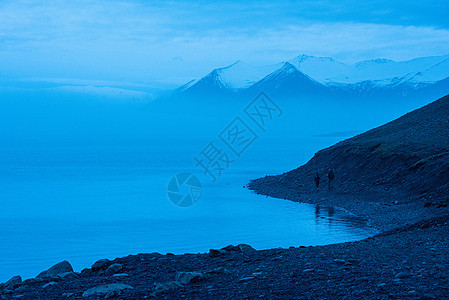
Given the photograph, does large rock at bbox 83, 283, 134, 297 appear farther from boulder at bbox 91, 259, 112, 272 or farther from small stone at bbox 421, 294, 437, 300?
small stone at bbox 421, 294, 437, 300

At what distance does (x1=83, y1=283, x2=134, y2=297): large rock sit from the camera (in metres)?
13.2

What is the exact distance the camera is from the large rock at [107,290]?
43.3 ft

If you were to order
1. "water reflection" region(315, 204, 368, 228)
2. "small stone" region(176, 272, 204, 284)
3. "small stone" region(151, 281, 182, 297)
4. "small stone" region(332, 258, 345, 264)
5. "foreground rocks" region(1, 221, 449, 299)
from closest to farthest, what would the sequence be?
1. "foreground rocks" region(1, 221, 449, 299)
2. "small stone" region(151, 281, 182, 297)
3. "small stone" region(176, 272, 204, 284)
4. "small stone" region(332, 258, 345, 264)
5. "water reflection" region(315, 204, 368, 228)

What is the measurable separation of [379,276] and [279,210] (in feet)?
102

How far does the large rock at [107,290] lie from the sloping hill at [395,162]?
26778 mm

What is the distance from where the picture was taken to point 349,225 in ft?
113

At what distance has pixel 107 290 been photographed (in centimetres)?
1342

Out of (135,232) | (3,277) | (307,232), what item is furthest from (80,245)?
(307,232)

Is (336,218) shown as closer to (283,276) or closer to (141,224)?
(141,224)

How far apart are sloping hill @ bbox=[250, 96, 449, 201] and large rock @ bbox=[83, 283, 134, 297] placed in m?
26.8

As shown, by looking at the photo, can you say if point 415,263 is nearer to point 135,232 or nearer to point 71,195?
point 135,232

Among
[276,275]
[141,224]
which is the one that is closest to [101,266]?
[276,275]

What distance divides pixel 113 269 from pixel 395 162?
3581cm

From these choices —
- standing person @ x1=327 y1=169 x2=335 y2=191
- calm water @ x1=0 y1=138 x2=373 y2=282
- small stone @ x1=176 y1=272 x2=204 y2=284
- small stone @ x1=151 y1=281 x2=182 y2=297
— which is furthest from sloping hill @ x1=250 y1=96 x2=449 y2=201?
small stone @ x1=151 y1=281 x2=182 y2=297
